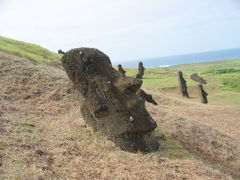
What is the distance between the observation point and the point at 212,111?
20047 millimetres

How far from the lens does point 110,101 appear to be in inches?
338

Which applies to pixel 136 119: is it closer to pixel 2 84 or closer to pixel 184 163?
pixel 184 163

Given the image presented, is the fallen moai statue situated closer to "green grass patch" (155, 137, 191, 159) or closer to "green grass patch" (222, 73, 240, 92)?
"green grass patch" (155, 137, 191, 159)

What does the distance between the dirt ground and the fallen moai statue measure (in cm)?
46

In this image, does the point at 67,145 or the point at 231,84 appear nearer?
the point at 67,145

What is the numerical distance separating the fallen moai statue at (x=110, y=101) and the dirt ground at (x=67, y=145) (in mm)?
461

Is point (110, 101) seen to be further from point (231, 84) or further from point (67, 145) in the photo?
point (231, 84)

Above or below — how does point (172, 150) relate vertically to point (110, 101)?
below

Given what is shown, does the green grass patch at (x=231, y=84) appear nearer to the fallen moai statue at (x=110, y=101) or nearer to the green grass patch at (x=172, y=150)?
the green grass patch at (x=172, y=150)

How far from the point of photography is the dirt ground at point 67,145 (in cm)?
635

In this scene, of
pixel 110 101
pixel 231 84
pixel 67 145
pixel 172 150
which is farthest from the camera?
pixel 231 84

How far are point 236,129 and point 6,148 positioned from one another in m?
14.2

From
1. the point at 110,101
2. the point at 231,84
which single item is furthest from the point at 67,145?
the point at 231,84

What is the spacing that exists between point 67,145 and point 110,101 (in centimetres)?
189
